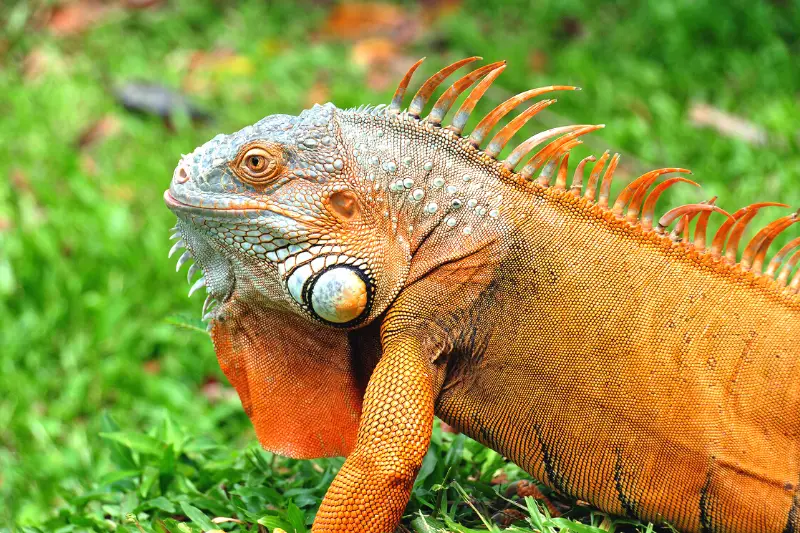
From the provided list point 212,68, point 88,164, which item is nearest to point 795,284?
point 88,164

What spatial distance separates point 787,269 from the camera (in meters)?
3.21

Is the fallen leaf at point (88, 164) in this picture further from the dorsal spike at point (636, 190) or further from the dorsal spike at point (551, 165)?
the dorsal spike at point (636, 190)

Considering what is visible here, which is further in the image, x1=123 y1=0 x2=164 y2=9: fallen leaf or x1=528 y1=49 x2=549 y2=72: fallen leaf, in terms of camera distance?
x1=123 y1=0 x2=164 y2=9: fallen leaf

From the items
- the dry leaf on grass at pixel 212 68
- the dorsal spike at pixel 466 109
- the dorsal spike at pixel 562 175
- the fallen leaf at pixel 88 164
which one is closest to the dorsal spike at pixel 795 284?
the dorsal spike at pixel 562 175

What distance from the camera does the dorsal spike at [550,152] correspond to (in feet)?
10.4

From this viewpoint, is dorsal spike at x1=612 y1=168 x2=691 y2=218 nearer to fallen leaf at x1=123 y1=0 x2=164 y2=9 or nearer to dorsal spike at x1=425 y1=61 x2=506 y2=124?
dorsal spike at x1=425 y1=61 x2=506 y2=124

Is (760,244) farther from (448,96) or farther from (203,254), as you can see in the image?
(203,254)

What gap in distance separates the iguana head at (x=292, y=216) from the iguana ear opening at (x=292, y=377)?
18cm

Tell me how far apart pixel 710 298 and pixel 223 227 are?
5.62ft

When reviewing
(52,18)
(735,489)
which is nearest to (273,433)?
(735,489)

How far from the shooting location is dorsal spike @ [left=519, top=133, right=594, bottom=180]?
10.4 feet

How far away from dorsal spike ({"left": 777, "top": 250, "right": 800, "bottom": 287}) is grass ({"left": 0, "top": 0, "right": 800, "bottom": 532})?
3.52 feet

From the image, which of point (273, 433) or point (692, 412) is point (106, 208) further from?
point (692, 412)

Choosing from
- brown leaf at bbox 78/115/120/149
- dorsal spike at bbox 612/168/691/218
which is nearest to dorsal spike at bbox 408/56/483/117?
dorsal spike at bbox 612/168/691/218
